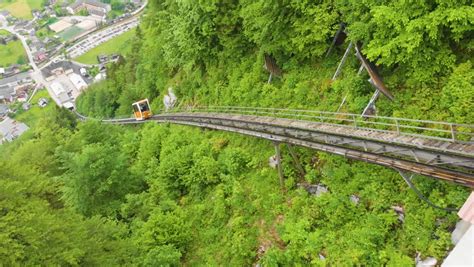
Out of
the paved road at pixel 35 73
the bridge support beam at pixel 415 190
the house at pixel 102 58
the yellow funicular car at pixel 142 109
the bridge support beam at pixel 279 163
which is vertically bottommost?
the paved road at pixel 35 73

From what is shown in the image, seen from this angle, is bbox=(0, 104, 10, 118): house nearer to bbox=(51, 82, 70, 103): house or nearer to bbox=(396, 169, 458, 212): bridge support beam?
bbox=(51, 82, 70, 103): house

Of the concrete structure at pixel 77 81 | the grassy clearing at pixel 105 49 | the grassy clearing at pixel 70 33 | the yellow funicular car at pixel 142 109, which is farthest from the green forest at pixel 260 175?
the grassy clearing at pixel 70 33

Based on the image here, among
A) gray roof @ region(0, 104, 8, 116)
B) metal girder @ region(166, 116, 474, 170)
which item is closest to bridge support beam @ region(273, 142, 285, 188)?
metal girder @ region(166, 116, 474, 170)

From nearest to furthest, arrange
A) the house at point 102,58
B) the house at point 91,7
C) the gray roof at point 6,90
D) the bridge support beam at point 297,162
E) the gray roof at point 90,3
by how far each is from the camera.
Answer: the bridge support beam at point 297,162 < the gray roof at point 6,90 < the house at point 102,58 < the house at point 91,7 < the gray roof at point 90,3

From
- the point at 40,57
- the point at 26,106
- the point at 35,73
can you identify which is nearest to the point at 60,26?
the point at 40,57

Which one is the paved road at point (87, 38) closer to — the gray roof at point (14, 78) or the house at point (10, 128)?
the gray roof at point (14, 78)

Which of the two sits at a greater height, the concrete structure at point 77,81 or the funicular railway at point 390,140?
the funicular railway at point 390,140

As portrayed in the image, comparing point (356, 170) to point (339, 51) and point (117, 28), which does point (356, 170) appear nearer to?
point (339, 51)
